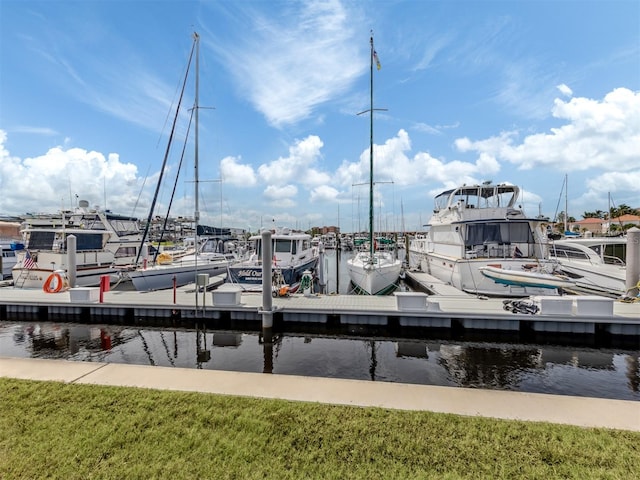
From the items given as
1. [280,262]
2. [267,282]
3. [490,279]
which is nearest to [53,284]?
[280,262]

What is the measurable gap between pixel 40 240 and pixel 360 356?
23153 mm

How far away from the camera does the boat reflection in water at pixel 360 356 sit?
8.22m

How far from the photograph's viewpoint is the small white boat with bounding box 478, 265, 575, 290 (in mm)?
15016

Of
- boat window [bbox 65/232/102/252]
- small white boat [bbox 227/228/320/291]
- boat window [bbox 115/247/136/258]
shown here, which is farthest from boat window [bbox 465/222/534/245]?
boat window [bbox 115/247/136/258]

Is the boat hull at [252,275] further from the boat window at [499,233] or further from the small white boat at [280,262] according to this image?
the boat window at [499,233]

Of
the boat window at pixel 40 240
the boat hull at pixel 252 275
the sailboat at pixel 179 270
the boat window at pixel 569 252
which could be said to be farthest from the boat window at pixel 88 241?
the boat window at pixel 569 252

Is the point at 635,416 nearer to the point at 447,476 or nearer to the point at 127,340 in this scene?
the point at 447,476

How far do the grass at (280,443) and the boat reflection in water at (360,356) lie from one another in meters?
3.95

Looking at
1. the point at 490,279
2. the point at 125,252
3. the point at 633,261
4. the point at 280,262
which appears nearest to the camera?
the point at 633,261

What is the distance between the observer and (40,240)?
836 inches

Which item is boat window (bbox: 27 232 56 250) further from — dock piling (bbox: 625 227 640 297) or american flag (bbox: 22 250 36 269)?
dock piling (bbox: 625 227 640 297)

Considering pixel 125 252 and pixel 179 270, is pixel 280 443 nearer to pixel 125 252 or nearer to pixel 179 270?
pixel 179 270

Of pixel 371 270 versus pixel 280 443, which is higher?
pixel 371 270

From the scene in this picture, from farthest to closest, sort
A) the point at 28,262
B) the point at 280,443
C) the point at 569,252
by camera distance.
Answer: the point at 569,252
the point at 28,262
the point at 280,443
